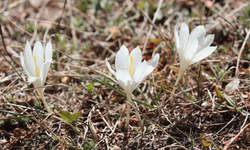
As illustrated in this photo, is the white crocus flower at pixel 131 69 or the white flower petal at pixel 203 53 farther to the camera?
the white flower petal at pixel 203 53

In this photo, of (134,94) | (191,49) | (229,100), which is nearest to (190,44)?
(191,49)

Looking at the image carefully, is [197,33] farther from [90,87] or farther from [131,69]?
[90,87]

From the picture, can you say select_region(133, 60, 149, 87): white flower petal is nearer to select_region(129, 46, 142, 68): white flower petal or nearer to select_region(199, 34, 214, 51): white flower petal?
select_region(129, 46, 142, 68): white flower petal

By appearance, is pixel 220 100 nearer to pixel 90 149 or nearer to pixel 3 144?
pixel 90 149

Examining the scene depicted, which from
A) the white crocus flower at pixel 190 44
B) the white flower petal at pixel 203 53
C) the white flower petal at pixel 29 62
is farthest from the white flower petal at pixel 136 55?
the white flower petal at pixel 29 62

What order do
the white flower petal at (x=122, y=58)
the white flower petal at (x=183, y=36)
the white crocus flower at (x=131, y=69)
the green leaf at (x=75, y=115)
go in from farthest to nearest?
the green leaf at (x=75, y=115) → the white flower petal at (x=183, y=36) → the white flower petal at (x=122, y=58) → the white crocus flower at (x=131, y=69)

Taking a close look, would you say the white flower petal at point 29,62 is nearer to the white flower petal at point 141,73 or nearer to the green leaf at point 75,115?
the green leaf at point 75,115

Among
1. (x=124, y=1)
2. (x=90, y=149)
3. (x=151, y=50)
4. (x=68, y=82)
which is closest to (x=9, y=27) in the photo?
(x=68, y=82)
